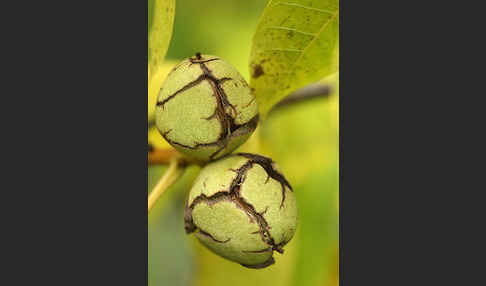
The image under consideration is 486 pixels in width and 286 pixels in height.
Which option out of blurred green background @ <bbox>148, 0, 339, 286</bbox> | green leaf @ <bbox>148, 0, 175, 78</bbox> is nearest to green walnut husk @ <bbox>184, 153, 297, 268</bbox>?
blurred green background @ <bbox>148, 0, 339, 286</bbox>

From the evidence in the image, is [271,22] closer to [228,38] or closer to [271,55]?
[271,55]

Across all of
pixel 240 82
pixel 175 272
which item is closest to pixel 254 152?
pixel 240 82

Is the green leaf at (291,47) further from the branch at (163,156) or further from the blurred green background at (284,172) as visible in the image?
the branch at (163,156)

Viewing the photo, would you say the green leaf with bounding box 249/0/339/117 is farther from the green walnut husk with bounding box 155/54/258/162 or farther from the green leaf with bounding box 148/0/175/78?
the green leaf with bounding box 148/0/175/78

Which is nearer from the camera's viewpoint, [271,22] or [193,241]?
[271,22]

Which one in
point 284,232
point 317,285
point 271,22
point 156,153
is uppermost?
point 271,22

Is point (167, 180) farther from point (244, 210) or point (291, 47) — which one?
point (291, 47)
